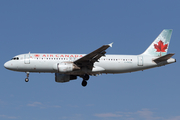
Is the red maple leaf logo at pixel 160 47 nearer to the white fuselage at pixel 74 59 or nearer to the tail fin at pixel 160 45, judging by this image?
the tail fin at pixel 160 45

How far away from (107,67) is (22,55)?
11.2 metres

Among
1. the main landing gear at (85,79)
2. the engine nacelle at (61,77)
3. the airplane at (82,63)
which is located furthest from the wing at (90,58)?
the engine nacelle at (61,77)

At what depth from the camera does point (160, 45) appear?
47969mm

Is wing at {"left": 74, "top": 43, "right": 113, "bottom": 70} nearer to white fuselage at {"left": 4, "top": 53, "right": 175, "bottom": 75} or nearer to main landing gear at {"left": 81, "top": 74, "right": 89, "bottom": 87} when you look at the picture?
white fuselage at {"left": 4, "top": 53, "right": 175, "bottom": 75}

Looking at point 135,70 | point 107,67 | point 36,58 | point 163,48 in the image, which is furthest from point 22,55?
point 163,48

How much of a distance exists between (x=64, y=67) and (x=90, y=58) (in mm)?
3436

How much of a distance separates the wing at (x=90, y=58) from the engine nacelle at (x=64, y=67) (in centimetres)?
70

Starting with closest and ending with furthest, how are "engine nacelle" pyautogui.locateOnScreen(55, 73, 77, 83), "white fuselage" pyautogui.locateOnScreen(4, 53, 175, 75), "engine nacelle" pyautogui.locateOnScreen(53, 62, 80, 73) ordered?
"engine nacelle" pyautogui.locateOnScreen(53, 62, 80, 73) → "white fuselage" pyautogui.locateOnScreen(4, 53, 175, 75) → "engine nacelle" pyautogui.locateOnScreen(55, 73, 77, 83)

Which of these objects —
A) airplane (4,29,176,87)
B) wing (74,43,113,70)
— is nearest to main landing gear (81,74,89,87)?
airplane (4,29,176,87)

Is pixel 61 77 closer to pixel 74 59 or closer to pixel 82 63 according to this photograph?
pixel 74 59

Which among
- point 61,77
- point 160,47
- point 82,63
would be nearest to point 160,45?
point 160,47

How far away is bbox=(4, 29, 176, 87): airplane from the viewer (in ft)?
139

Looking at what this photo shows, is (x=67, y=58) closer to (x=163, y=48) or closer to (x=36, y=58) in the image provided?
(x=36, y=58)

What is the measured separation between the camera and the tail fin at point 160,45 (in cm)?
4719
